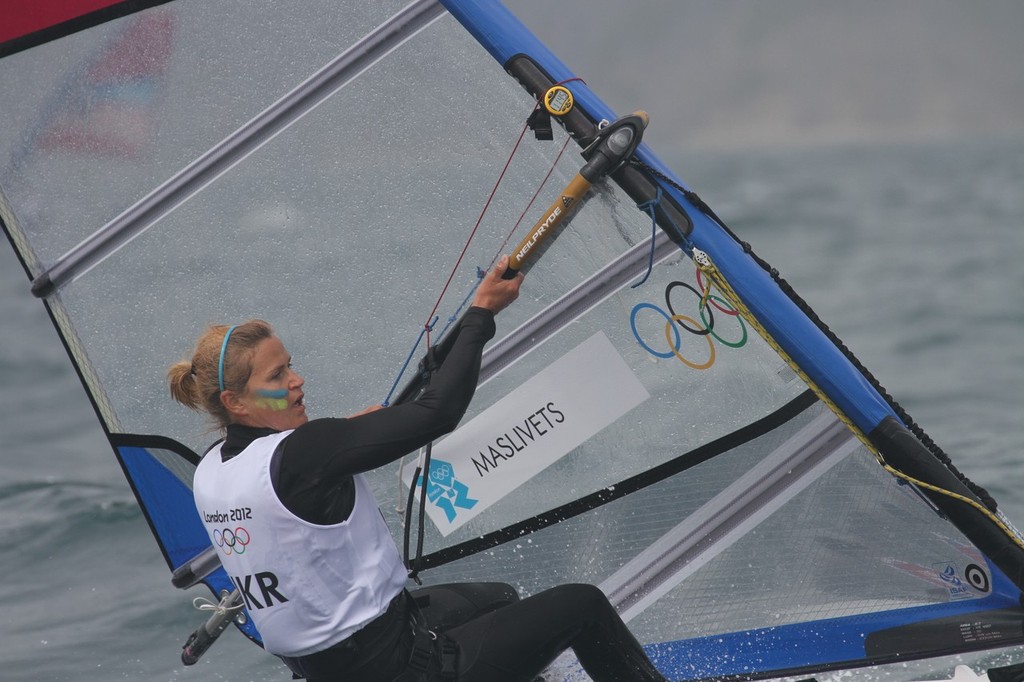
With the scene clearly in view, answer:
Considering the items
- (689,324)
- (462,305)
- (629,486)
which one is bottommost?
(629,486)

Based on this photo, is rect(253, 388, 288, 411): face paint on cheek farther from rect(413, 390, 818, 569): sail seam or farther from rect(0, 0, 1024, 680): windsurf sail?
rect(413, 390, 818, 569): sail seam

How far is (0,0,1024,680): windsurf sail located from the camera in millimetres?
2279

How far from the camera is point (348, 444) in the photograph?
179 cm

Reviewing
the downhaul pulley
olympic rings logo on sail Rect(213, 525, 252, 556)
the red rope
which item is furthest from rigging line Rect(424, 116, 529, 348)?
olympic rings logo on sail Rect(213, 525, 252, 556)

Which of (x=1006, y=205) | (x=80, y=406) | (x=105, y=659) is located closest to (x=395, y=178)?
(x=105, y=659)

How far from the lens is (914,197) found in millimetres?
10742

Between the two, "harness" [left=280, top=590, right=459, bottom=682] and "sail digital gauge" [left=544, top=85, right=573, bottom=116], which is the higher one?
"sail digital gauge" [left=544, top=85, right=573, bottom=116]

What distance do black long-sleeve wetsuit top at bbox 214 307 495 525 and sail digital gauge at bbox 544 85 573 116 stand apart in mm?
538

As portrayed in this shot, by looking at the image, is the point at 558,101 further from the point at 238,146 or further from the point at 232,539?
the point at 232,539

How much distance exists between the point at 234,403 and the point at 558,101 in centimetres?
76

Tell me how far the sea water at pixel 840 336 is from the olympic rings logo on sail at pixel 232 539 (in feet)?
2.59

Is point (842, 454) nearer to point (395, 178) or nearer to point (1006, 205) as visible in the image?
point (395, 178)

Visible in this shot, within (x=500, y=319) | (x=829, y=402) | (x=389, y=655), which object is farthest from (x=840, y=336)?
(x=389, y=655)

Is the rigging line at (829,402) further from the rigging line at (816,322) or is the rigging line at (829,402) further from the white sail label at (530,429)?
the white sail label at (530,429)
